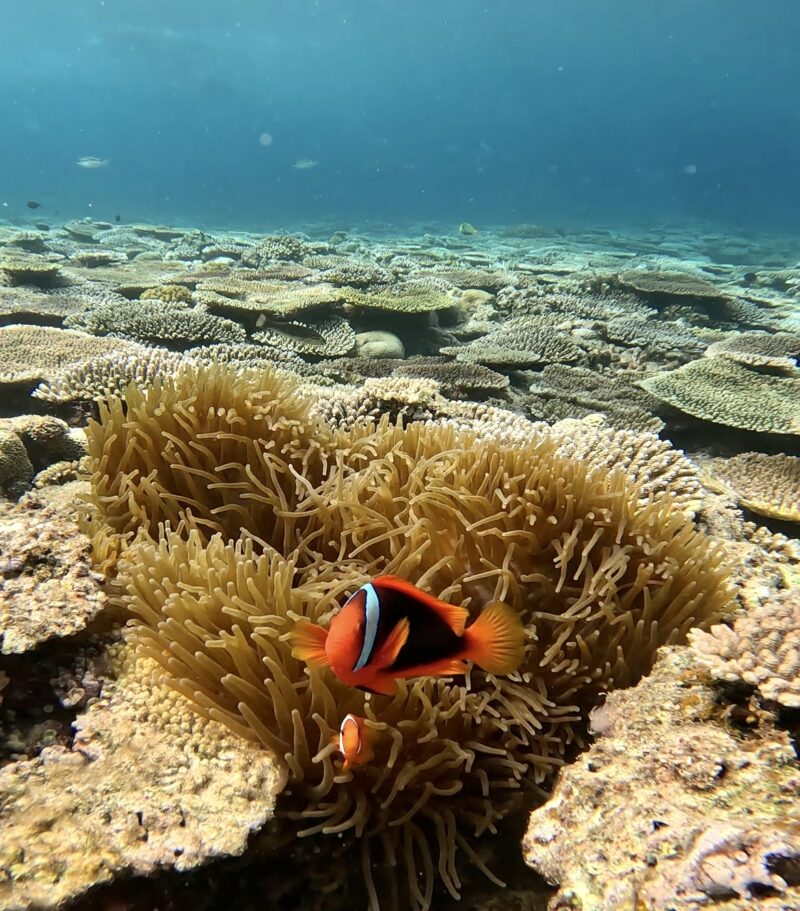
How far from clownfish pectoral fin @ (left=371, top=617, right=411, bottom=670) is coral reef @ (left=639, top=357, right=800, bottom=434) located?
4.31 meters

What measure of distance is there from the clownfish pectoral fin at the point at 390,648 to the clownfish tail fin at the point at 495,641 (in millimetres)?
128

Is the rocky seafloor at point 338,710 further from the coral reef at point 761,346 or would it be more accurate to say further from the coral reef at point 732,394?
the coral reef at point 761,346

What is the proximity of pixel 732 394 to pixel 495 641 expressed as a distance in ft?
15.7

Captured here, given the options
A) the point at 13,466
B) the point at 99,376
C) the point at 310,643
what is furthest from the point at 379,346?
the point at 310,643

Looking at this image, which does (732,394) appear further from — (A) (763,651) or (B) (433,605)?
(B) (433,605)

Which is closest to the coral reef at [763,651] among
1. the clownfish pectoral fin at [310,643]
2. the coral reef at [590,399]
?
the clownfish pectoral fin at [310,643]

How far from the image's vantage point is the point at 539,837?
3.62 feet

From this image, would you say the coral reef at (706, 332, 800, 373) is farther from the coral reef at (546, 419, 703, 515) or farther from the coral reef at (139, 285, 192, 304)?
the coral reef at (139, 285, 192, 304)

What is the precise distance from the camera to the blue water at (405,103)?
66.9 m

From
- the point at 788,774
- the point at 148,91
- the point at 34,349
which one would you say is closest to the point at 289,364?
the point at 34,349

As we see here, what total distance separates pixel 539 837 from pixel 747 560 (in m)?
1.83

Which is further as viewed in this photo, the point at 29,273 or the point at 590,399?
the point at 29,273

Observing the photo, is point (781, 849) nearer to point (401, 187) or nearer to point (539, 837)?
point (539, 837)

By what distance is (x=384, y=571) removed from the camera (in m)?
1.75
